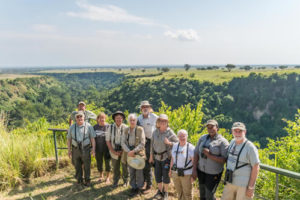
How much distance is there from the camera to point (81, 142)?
14.9 feet

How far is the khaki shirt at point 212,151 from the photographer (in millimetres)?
3351

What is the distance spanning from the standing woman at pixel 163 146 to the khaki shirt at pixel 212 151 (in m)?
0.58

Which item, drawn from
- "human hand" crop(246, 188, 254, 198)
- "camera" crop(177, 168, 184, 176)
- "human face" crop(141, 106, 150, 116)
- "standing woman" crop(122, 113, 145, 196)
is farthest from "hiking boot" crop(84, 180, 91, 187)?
"human hand" crop(246, 188, 254, 198)

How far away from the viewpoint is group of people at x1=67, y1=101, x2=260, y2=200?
3.05m

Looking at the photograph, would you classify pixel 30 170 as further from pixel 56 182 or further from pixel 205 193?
pixel 205 193

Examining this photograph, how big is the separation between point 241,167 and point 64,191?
354 centimetres

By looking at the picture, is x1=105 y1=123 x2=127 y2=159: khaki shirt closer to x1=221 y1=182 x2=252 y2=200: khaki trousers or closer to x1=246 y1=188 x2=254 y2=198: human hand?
x1=221 y1=182 x2=252 y2=200: khaki trousers

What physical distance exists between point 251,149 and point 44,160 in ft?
15.3

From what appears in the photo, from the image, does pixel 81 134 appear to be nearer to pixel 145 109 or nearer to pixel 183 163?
pixel 145 109

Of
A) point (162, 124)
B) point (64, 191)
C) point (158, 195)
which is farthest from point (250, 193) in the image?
point (64, 191)

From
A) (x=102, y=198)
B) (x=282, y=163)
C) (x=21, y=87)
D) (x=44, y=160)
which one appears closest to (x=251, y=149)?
(x=282, y=163)

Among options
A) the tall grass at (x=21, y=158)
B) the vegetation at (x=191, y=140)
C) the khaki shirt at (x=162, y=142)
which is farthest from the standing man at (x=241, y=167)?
the tall grass at (x=21, y=158)

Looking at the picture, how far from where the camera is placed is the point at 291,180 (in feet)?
11.2

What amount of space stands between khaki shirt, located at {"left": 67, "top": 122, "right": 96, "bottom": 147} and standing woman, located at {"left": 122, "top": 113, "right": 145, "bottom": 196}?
0.77 metres
